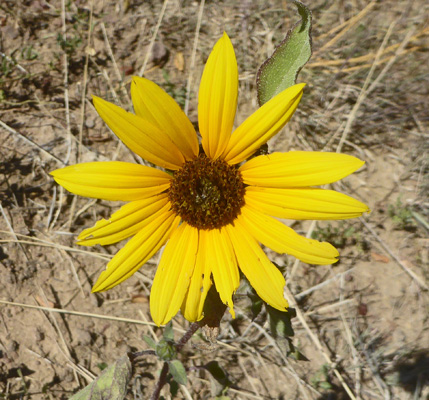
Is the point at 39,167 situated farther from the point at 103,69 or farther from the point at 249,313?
the point at 249,313

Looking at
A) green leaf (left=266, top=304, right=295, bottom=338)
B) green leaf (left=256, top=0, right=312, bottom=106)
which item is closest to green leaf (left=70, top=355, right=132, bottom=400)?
green leaf (left=266, top=304, right=295, bottom=338)

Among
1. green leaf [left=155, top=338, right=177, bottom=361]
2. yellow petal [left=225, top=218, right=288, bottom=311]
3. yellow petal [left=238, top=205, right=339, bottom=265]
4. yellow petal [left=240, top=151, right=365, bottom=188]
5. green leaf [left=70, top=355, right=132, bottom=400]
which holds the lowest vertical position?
green leaf [left=70, top=355, right=132, bottom=400]

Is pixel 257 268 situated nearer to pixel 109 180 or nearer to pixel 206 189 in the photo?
pixel 206 189

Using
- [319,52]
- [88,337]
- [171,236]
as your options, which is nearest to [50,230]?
[88,337]

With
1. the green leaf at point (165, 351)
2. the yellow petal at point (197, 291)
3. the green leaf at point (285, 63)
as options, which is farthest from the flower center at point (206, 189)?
the green leaf at point (165, 351)

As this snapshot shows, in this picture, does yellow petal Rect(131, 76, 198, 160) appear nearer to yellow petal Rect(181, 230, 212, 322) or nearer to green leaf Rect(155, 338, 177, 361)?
yellow petal Rect(181, 230, 212, 322)
